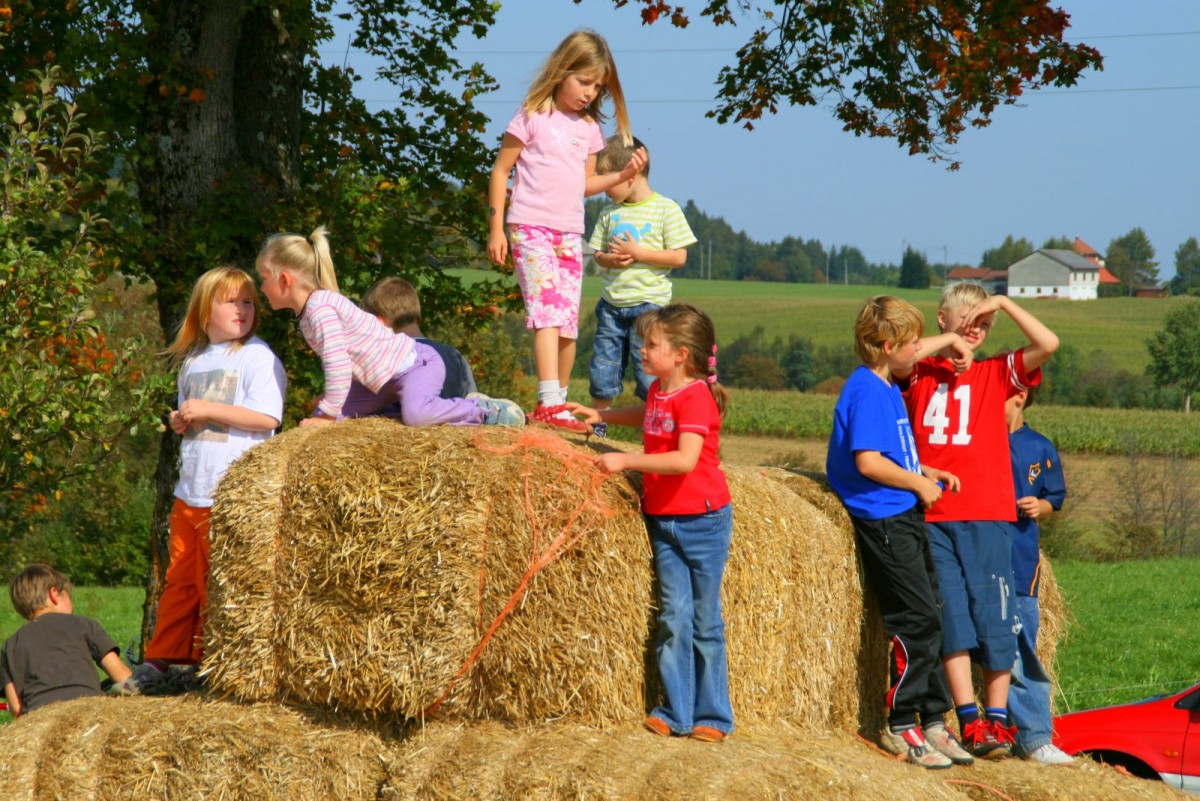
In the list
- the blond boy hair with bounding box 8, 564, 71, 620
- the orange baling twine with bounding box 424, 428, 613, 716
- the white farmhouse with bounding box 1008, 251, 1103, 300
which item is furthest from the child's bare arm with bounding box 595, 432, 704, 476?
the white farmhouse with bounding box 1008, 251, 1103, 300

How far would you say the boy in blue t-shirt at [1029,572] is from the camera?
217 inches

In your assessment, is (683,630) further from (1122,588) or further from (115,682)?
A: (1122,588)

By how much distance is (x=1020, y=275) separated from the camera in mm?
136125

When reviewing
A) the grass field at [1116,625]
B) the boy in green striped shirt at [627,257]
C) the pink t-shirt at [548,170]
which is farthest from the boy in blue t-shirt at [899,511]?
the grass field at [1116,625]

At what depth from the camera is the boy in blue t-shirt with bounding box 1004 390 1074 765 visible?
18.1 feet

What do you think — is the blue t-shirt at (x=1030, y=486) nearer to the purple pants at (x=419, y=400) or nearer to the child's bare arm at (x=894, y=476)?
the child's bare arm at (x=894, y=476)

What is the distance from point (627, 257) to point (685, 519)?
86.9 inches

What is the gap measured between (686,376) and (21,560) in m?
21.9

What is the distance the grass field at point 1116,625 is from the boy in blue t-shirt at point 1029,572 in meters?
3.04

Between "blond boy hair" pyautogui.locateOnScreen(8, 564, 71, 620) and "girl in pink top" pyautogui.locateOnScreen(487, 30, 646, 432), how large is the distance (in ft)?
8.42

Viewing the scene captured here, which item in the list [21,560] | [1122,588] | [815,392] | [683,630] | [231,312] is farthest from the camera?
[815,392]

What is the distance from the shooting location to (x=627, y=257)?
6488 mm

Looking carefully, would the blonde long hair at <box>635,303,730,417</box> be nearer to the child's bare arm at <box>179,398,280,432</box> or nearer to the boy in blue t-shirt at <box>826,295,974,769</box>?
the boy in blue t-shirt at <box>826,295,974,769</box>

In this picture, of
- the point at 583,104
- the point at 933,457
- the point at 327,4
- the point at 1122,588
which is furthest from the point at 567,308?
the point at 1122,588
